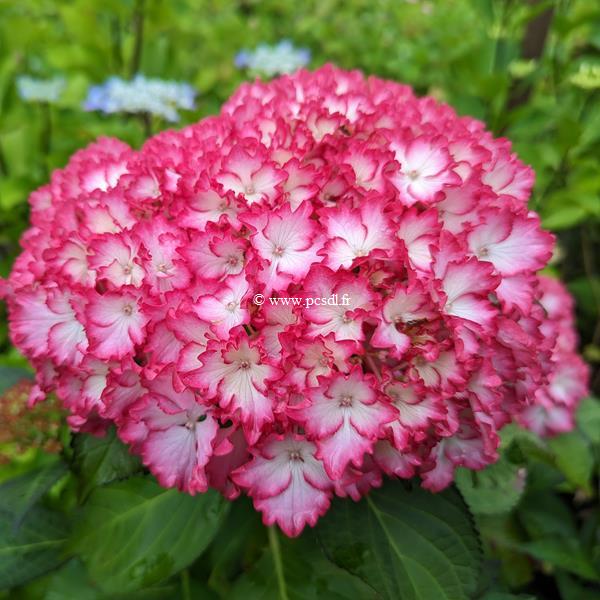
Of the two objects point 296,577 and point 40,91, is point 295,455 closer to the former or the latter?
point 296,577

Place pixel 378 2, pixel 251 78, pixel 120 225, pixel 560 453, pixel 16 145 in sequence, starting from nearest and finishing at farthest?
pixel 120 225 < pixel 560 453 < pixel 16 145 < pixel 251 78 < pixel 378 2

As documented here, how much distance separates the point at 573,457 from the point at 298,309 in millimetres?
897

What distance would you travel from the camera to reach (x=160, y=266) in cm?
70

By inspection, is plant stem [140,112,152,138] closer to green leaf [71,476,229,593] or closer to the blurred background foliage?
the blurred background foliage

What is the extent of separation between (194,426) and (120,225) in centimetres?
28

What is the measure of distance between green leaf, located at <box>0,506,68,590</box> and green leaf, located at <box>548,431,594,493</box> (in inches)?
37.3

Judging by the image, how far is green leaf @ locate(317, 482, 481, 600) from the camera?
0.78 m

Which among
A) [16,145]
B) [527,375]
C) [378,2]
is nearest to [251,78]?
[16,145]

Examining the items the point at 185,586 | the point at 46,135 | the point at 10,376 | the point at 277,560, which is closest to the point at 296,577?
the point at 277,560

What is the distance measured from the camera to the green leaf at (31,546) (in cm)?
92

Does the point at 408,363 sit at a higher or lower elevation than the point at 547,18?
lower

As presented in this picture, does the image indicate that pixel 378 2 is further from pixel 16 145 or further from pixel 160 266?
pixel 160 266

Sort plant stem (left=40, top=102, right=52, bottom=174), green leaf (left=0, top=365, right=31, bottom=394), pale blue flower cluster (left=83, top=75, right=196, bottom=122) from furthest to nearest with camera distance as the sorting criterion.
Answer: plant stem (left=40, top=102, right=52, bottom=174) → pale blue flower cluster (left=83, top=75, right=196, bottom=122) → green leaf (left=0, top=365, right=31, bottom=394)

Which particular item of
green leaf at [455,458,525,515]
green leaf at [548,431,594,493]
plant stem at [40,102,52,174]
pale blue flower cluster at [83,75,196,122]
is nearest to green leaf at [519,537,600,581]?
green leaf at [548,431,594,493]
